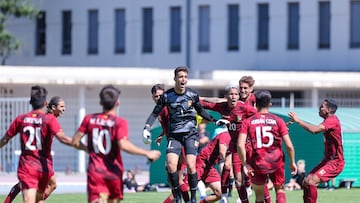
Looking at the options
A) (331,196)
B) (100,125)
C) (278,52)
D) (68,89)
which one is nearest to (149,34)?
(278,52)

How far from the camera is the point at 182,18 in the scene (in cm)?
5419

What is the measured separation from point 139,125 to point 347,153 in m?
13.4

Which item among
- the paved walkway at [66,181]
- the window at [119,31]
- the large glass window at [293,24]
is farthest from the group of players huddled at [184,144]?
the window at [119,31]

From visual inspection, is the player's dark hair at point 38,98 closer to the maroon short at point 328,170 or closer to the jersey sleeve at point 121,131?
the jersey sleeve at point 121,131

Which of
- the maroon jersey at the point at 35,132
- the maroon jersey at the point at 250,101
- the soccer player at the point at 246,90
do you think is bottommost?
the maroon jersey at the point at 35,132

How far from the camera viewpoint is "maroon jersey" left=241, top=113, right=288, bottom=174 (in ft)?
54.5

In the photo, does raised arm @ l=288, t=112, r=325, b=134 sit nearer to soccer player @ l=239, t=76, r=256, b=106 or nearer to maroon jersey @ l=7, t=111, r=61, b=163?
soccer player @ l=239, t=76, r=256, b=106

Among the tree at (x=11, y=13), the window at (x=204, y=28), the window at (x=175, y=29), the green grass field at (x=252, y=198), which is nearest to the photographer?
the green grass field at (x=252, y=198)

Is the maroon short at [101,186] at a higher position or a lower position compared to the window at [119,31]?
lower

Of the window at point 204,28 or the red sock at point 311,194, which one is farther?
the window at point 204,28

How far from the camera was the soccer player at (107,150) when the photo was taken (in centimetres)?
1459

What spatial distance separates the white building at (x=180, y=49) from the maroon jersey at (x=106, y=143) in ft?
89.3

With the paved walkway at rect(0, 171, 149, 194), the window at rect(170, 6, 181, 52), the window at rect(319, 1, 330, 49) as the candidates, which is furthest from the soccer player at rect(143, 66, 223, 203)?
the window at rect(170, 6, 181, 52)

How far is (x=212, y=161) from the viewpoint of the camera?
2028cm
